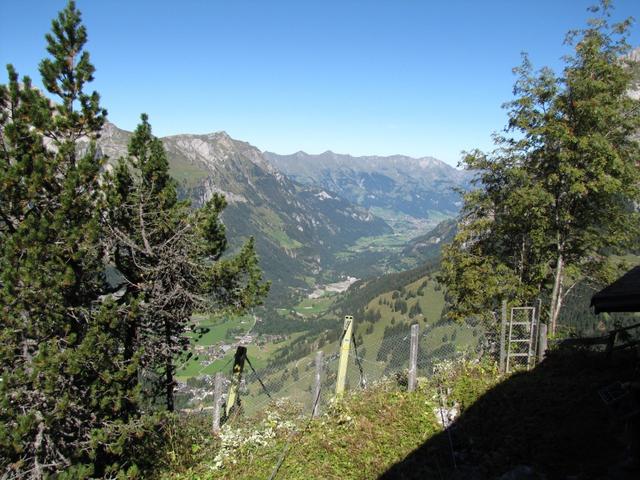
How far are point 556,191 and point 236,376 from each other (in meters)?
15.3

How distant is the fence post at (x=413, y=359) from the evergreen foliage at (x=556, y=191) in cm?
806

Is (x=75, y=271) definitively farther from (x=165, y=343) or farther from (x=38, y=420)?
(x=165, y=343)

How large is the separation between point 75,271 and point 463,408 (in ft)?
36.5

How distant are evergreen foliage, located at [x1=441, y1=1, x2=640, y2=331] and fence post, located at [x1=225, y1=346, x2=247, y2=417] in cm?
1091

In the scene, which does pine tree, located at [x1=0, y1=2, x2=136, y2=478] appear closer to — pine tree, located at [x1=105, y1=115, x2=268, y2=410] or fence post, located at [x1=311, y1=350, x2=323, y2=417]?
pine tree, located at [x1=105, y1=115, x2=268, y2=410]

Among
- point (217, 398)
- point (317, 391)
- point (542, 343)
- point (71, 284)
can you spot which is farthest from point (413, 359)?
point (71, 284)

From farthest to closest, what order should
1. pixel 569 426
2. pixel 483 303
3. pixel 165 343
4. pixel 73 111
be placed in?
pixel 483 303 → pixel 165 343 → pixel 73 111 → pixel 569 426

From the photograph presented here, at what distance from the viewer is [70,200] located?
36.2 ft

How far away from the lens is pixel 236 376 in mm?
15219

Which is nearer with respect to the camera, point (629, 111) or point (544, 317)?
point (629, 111)

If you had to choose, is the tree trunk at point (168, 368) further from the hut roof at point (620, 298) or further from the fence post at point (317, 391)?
the hut roof at point (620, 298)

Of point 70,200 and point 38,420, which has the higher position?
point 70,200

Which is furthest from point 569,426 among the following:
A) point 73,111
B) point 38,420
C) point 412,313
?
point 412,313

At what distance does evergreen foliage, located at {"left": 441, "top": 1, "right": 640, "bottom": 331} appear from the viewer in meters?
17.4
